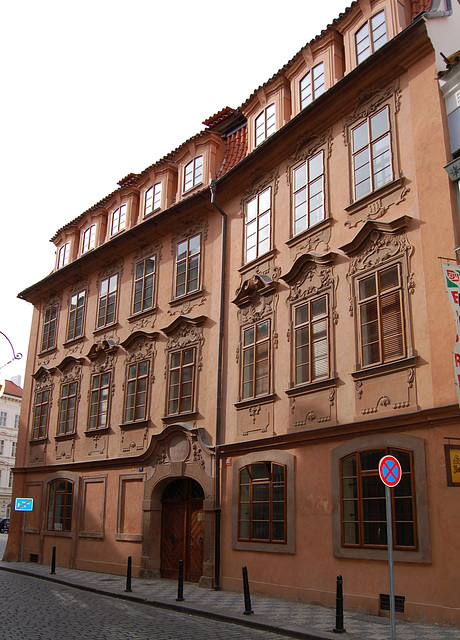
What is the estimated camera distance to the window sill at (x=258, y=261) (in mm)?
17156

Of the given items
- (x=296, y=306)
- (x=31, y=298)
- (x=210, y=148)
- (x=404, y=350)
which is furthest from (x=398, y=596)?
(x=31, y=298)

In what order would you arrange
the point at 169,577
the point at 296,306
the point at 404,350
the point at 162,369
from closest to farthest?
1. the point at 404,350
2. the point at 296,306
3. the point at 169,577
4. the point at 162,369

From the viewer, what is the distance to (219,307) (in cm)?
1852

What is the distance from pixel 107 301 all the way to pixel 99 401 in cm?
374

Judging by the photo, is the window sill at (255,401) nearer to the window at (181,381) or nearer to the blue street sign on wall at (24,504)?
the window at (181,381)

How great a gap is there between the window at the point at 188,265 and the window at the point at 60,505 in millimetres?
8447

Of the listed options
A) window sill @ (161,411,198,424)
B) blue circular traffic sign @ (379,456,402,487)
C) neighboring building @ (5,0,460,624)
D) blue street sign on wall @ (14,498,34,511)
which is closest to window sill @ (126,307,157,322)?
neighboring building @ (5,0,460,624)

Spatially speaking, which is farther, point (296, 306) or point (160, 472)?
point (160, 472)

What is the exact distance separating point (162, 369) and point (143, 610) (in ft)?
26.7

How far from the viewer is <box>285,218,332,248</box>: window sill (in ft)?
50.9

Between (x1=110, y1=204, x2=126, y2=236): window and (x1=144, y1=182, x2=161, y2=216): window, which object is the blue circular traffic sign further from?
(x1=110, y1=204, x2=126, y2=236): window

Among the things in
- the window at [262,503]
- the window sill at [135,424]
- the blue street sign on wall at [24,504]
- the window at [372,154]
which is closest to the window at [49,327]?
the blue street sign on wall at [24,504]

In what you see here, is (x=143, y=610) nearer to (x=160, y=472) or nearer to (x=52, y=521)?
(x=160, y=472)

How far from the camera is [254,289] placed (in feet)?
56.7
